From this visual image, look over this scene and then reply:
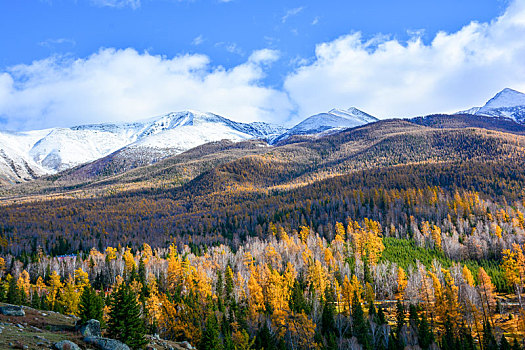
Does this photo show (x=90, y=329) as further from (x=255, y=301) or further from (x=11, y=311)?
(x=255, y=301)

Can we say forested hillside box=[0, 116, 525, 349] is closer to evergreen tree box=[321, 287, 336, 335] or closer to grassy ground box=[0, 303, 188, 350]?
evergreen tree box=[321, 287, 336, 335]

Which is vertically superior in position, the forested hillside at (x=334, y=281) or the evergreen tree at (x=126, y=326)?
the evergreen tree at (x=126, y=326)

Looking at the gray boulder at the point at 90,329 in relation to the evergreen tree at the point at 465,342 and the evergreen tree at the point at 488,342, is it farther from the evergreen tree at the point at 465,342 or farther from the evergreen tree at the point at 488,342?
the evergreen tree at the point at 488,342

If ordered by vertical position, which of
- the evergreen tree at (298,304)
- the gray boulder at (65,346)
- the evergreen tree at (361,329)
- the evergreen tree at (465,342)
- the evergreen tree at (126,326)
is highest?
the gray boulder at (65,346)

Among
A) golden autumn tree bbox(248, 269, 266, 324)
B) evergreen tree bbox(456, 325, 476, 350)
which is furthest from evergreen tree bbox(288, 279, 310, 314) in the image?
evergreen tree bbox(456, 325, 476, 350)

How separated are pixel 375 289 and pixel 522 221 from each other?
300ft

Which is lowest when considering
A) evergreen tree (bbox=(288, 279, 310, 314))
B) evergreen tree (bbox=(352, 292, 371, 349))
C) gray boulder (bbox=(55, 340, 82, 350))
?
evergreen tree (bbox=(352, 292, 371, 349))

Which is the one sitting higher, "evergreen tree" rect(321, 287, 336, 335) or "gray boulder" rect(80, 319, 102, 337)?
"gray boulder" rect(80, 319, 102, 337)

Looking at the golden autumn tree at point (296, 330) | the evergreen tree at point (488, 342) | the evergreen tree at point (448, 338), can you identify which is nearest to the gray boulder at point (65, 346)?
the golden autumn tree at point (296, 330)

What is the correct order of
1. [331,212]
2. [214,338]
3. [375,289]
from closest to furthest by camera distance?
[214,338], [375,289], [331,212]

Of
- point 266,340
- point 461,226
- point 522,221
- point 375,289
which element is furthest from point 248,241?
point 522,221

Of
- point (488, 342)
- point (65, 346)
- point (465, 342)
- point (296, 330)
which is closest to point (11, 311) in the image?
point (65, 346)

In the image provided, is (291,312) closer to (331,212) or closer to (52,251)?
(331,212)

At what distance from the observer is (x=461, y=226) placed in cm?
15462
